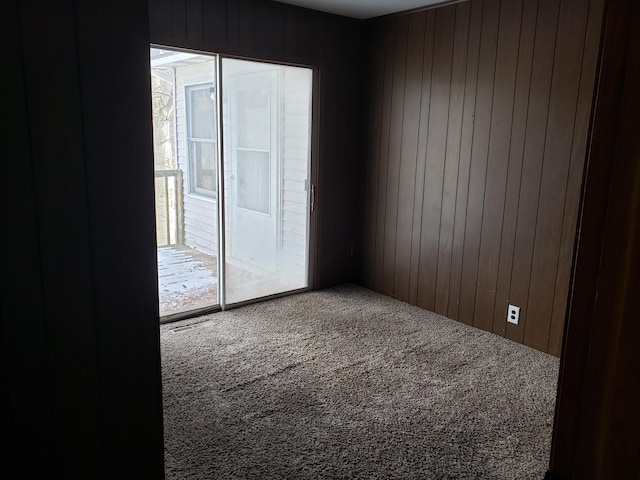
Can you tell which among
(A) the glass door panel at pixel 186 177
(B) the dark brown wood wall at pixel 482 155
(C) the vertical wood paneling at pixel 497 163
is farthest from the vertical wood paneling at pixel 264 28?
(C) the vertical wood paneling at pixel 497 163

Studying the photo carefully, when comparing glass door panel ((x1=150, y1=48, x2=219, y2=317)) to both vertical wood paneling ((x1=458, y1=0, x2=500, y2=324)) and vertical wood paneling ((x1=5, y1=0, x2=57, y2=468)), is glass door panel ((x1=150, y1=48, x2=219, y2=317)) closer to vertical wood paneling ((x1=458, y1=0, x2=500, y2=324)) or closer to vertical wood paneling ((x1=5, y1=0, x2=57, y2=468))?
vertical wood paneling ((x1=458, y1=0, x2=500, y2=324))

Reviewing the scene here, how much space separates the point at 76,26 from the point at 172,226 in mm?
3738

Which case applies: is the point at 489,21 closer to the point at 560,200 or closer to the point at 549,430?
the point at 560,200

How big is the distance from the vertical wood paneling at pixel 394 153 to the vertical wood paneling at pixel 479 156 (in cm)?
72

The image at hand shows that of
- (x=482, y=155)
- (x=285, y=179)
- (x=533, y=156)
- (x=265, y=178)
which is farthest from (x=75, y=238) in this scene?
(x=285, y=179)

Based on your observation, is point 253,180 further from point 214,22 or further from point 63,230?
point 63,230

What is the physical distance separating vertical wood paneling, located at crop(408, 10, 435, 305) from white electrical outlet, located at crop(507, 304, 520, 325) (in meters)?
0.86

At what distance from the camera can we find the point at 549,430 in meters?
2.56

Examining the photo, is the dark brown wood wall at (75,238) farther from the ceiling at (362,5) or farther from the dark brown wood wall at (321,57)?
the ceiling at (362,5)

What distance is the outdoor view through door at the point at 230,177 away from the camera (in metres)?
4.12

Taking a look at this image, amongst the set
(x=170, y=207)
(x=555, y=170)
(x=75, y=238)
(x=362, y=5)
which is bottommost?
(x=170, y=207)

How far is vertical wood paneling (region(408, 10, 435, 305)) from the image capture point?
400 centimetres

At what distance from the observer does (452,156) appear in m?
3.93

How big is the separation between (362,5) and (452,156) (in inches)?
52.8
